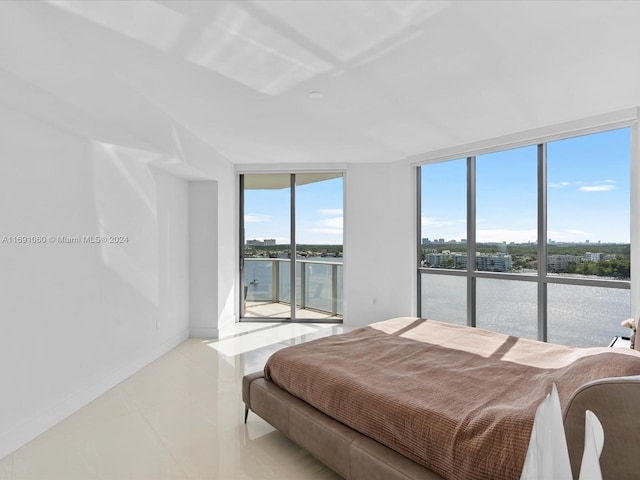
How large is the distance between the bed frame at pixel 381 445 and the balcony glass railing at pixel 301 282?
334 centimetres

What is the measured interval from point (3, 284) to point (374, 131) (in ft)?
11.5

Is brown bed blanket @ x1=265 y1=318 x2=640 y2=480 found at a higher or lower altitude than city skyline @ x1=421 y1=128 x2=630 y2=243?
lower

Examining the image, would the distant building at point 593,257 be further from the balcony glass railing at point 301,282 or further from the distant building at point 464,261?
the balcony glass railing at point 301,282

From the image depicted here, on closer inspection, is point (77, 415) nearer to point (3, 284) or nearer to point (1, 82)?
A: point (3, 284)

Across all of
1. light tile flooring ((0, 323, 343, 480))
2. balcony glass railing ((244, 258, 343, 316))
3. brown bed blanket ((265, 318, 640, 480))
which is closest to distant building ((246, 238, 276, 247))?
balcony glass railing ((244, 258, 343, 316))

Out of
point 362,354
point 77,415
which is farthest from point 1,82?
point 362,354

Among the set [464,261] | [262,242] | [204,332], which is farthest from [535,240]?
[204,332]

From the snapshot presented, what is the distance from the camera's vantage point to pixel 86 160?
3.15 m

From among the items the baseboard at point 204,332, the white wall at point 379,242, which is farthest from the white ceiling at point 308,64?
the baseboard at point 204,332

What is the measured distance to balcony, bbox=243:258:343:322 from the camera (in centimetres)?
610

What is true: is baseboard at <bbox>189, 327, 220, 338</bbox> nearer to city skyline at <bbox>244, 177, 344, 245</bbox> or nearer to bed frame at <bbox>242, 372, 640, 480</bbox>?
city skyline at <bbox>244, 177, 344, 245</bbox>

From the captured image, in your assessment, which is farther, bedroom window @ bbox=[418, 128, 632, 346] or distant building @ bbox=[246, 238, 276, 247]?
distant building @ bbox=[246, 238, 276, 247]

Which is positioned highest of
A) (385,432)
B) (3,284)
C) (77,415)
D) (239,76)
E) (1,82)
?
(239,76)

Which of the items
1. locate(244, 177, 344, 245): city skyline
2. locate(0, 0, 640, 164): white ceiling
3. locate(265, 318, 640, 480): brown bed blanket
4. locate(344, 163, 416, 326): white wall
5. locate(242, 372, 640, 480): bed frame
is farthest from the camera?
locate(244, 177, 344, 245): city skyline
